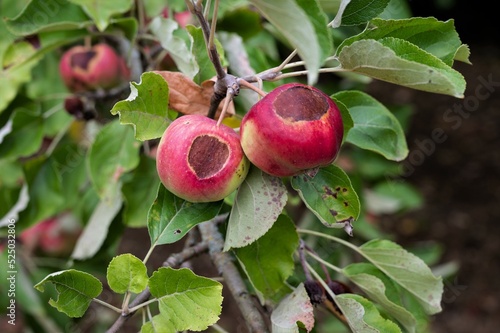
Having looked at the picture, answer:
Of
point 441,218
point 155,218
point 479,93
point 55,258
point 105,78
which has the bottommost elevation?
point 441,218

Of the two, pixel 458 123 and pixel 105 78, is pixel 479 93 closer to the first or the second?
pixel 458 123

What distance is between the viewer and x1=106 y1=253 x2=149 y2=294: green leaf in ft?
2.03

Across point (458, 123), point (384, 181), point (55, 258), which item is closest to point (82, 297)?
point (55, 258)

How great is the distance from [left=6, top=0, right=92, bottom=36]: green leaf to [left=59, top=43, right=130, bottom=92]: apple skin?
12 cm

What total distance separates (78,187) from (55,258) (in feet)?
1.03

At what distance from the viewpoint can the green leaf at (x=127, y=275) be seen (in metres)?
0.62

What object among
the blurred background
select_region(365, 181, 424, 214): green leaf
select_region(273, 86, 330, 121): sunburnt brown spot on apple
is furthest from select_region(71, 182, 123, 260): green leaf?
the blurred background

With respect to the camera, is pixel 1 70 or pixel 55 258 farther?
pixel 55 258

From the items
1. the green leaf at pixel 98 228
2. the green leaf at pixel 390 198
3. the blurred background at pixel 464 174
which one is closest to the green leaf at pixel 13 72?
the green leaf at pixel 98 228

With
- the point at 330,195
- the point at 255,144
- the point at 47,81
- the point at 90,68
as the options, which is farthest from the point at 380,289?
the point at 47,81

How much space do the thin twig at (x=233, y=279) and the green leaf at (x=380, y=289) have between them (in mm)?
133

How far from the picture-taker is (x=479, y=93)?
2889 mm

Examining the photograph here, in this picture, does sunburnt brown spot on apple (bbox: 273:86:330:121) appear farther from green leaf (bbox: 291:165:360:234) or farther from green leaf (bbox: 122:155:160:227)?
green leaf (bbox: 122:155:160:227)

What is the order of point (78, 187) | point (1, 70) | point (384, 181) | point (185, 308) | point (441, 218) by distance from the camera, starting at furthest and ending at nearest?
point (441, 218)
point (384, 181)
point (78, 187)
point (1, 70)
point (185, 308)
